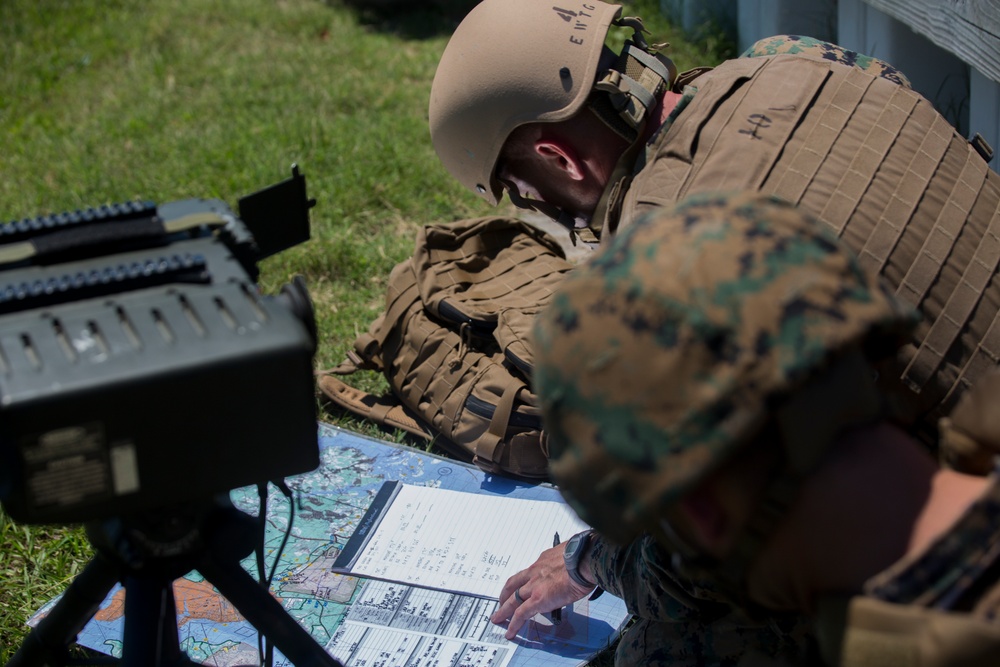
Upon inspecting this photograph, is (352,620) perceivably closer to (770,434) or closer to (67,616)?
(67,616)

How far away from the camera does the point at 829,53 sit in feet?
7.19

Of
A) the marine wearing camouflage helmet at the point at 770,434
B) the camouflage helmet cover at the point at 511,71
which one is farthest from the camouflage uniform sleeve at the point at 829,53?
the marine wearing camouflage helmet at the point at 770,434

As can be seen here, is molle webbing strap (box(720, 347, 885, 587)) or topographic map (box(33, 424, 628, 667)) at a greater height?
molle webbing strap (box(720, 347, 885, 587))

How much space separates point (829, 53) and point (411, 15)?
5.15 meters

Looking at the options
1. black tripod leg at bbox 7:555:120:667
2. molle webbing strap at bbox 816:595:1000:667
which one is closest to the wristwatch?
black tripod leg at bbox 7:555:120:667

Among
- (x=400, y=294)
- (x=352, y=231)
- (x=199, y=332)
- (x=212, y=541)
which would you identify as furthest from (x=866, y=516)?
(x=352, y=231)

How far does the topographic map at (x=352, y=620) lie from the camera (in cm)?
216

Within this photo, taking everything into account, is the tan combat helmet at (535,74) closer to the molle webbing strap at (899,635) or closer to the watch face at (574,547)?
the watch face at (574,547)

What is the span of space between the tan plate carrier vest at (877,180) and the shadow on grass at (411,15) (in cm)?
479

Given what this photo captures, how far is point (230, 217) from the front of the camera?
4.98ft

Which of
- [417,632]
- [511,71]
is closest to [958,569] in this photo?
[417,632]

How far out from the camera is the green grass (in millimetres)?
3723

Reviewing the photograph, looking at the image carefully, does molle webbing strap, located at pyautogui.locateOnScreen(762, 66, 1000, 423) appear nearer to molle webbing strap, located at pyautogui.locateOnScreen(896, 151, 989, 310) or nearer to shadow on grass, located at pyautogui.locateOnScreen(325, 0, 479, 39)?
molle webbing strap, located at pyautogui.locateOnScreen(896, 151, 989, 310)

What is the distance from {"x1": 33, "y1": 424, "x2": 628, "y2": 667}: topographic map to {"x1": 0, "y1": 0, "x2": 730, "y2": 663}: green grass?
0.37m
